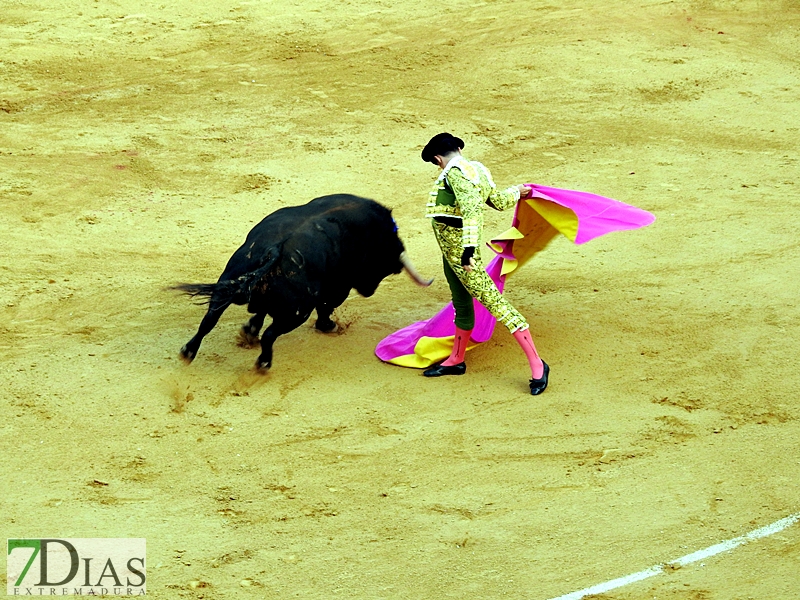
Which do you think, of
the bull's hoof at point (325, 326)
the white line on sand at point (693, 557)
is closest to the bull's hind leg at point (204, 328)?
the bull's hoof at point (325, 326)

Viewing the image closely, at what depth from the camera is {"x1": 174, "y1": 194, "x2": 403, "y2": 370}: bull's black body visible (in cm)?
677

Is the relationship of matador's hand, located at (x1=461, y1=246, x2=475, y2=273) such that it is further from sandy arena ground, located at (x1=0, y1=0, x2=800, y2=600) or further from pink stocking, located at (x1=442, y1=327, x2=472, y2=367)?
sandy arena ground, located at (x1=0, y1=0, x2=800, y2=600)

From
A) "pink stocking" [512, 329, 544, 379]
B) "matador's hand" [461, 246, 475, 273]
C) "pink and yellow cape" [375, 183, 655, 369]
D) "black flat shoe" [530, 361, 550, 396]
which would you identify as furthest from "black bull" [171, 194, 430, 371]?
"black flat shoe" [530, 361, 550, 396]

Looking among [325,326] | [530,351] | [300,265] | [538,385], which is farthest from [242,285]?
[538,385]

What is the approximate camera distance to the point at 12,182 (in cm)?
1000

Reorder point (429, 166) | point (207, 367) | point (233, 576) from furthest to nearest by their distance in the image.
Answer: point (429, 166), point (207, 367), point (233, 576)

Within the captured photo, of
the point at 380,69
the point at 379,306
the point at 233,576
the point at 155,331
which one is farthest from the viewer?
the point at 380,69

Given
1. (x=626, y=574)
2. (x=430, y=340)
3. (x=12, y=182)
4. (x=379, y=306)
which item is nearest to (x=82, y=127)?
(x=12, y=182)

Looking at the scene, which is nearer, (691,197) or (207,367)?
(207,367)

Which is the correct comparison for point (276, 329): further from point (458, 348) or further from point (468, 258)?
point (468, 258)

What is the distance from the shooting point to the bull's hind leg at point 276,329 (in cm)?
687

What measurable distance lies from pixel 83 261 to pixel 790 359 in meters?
5.32

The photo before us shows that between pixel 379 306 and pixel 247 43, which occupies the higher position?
pixel 247 43

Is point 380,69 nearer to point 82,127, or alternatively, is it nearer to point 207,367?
point 82,127
